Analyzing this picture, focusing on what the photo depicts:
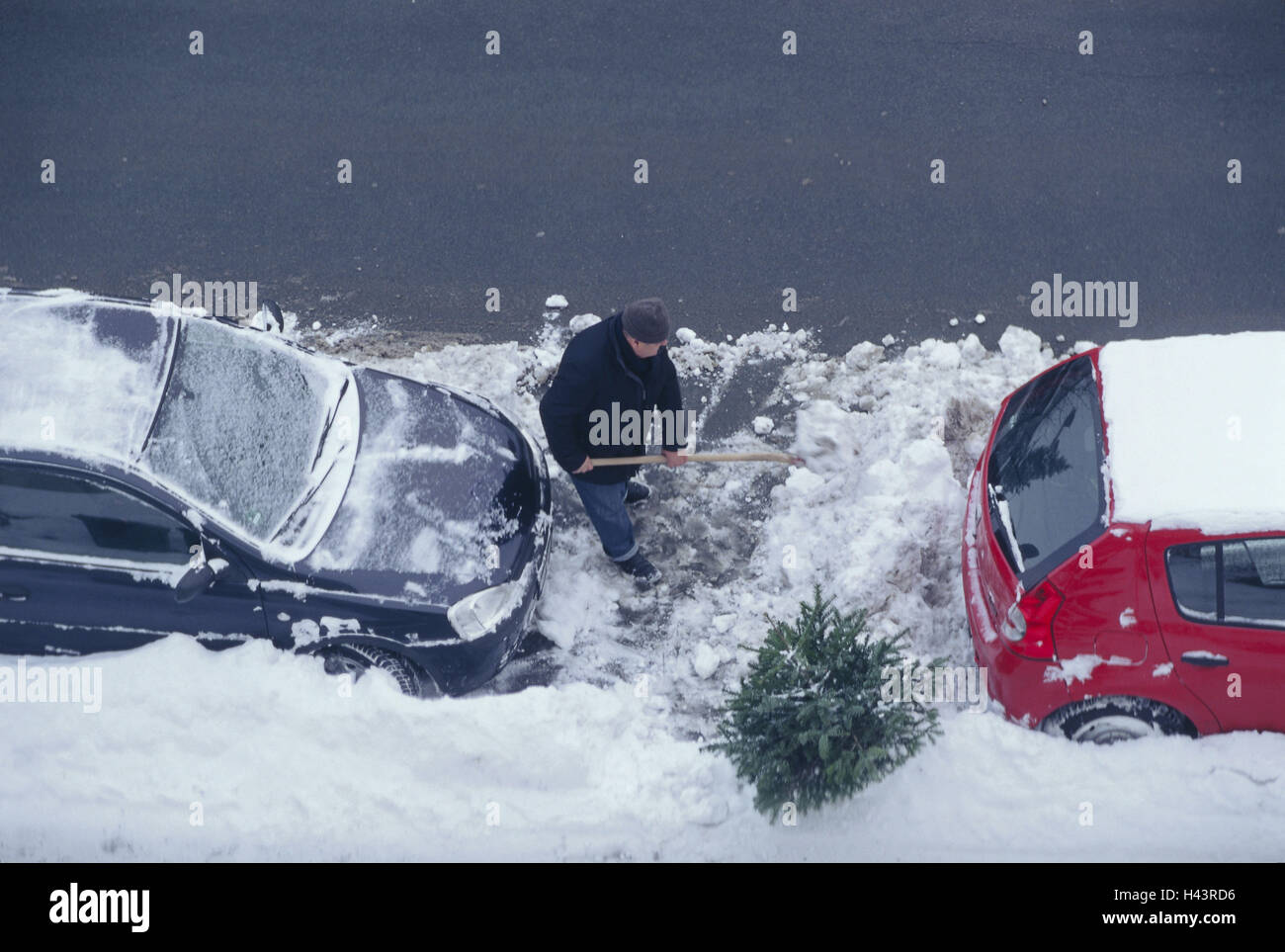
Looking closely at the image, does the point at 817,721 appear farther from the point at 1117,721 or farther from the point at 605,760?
the point at 1117,721

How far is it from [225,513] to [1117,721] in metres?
4.08

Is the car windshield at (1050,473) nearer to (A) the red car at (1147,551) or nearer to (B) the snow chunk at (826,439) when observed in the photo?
(A) the red car at (1147,551)

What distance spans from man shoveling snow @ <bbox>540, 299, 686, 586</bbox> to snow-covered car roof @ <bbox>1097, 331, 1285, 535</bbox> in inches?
80.2

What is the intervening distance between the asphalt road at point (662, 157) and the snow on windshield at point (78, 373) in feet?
6.27

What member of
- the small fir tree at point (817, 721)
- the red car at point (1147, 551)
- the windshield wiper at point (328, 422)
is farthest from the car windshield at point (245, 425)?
the red car at point (1147, 551)

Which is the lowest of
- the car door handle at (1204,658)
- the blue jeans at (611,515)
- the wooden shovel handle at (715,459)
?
the car door handle at (1204,658)

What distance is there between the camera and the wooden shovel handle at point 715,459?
16.1 ft

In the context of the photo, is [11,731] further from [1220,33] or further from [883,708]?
[1220,33]

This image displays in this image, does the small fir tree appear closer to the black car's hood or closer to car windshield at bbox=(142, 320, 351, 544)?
the black car's hood

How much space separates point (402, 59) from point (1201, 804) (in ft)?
23.4

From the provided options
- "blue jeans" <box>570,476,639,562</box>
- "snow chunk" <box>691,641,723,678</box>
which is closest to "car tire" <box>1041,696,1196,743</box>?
"snow chunk" <box>691,641,723,678</box>

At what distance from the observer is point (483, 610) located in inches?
177

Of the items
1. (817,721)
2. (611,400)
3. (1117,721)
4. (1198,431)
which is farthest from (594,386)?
(1117,721)

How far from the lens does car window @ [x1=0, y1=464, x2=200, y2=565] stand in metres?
4.16
